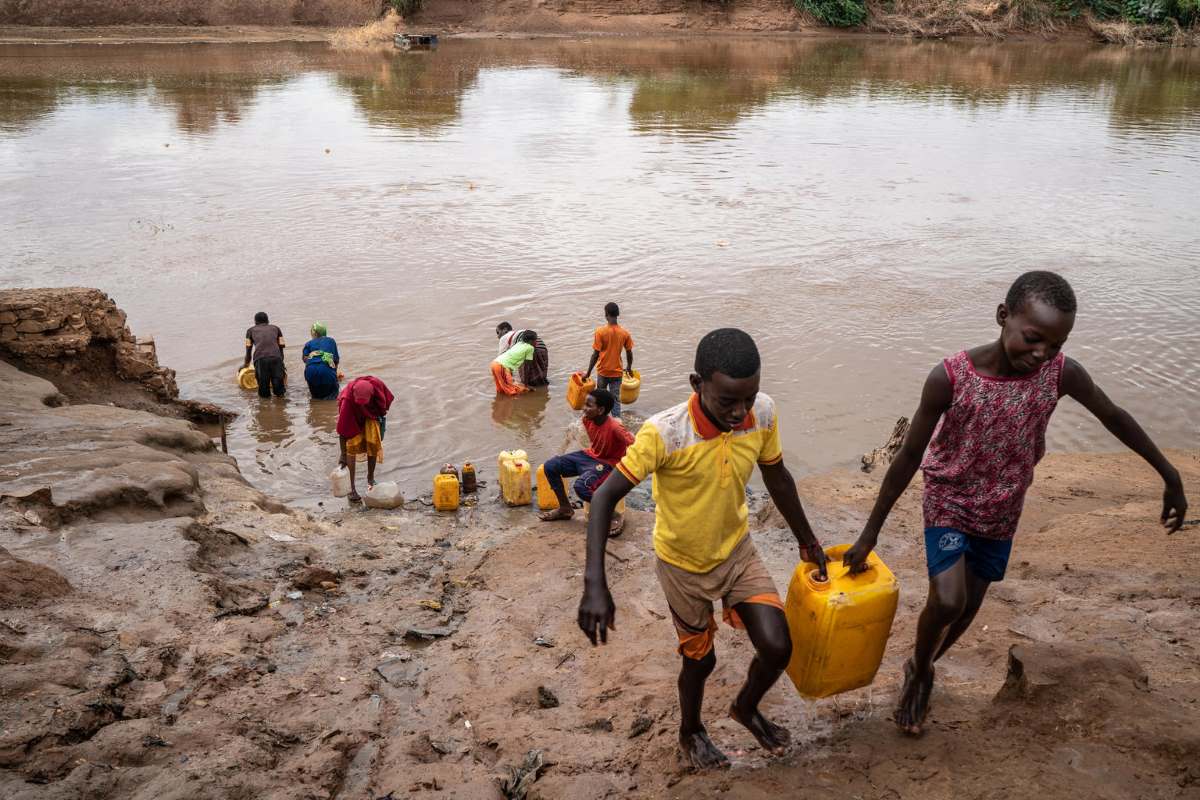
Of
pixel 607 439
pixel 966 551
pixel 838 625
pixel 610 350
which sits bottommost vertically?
pixel 607 439

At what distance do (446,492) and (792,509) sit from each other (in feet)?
14.0

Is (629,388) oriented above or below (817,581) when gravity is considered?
below

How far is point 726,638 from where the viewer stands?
4516 mm

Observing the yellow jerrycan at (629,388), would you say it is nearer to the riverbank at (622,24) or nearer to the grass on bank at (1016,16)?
the riverbank at (622,24)

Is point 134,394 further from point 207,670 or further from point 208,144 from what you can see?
point 208,144

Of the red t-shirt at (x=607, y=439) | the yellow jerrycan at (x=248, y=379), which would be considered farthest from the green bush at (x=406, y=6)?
the red t-shirt at (x=607, y=439)

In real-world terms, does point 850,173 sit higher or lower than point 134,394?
higher

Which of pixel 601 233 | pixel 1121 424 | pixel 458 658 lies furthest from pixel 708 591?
pixel 601 233

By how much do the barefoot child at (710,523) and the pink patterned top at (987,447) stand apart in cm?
51

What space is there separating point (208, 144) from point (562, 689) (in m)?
22.2

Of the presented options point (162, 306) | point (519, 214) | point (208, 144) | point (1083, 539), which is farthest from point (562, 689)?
point (208, 144)

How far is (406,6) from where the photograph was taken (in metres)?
50.0

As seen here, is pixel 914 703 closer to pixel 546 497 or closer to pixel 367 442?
pixel 546 497

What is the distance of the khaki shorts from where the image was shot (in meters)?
3.24
